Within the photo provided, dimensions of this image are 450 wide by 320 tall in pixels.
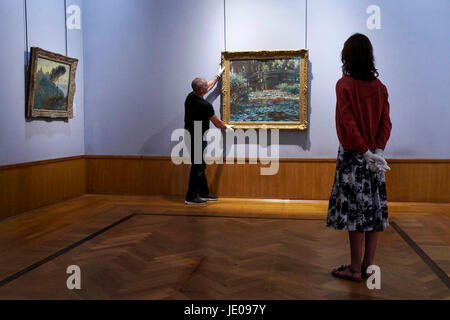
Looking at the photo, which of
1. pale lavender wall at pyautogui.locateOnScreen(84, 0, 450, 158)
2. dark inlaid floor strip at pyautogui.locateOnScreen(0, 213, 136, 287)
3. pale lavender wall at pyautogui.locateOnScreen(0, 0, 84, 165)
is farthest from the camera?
pale lavender wall at pyautogui.locateOnScreen(84, 0, 450, 158)

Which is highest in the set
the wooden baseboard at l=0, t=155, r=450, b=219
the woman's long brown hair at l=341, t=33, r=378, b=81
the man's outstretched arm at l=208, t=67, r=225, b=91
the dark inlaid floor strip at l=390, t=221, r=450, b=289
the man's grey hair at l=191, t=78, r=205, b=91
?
the man's outstretched arm at l=208, t=67, r=225, b=91

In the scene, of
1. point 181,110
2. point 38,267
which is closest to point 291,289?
point 38,267

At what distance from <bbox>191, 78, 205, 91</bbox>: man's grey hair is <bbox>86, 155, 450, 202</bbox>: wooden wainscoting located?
124 cm

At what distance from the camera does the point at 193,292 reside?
9.09 feet

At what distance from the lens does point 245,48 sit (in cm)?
619

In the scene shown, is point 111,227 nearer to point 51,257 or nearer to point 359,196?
point 51,257

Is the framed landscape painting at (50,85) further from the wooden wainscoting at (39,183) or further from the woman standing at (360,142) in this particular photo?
the woman standing at (360,142)

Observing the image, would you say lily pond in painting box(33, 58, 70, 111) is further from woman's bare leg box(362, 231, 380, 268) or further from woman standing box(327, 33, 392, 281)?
woman's bare leg box(362, 231, 380, 268)

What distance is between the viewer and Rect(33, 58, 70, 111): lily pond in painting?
211 inches

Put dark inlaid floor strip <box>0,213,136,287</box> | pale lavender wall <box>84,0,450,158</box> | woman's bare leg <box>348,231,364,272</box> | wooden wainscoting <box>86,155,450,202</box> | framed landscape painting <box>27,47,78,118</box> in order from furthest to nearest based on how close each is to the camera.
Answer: wooden wainscoting <box>86,155,450,202</box> → pale lavender wall <box>84,0,450,158</box> → framed landscape painting <box>27,47,78,118</box> → dark inlaid floor strip <box>0,213,136,287</box> → woman's bare leg <box>348,231,364,272</box>

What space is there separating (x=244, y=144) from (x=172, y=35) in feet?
6.49

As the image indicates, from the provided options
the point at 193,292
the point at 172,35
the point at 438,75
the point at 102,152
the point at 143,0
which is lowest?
the point at 193,292

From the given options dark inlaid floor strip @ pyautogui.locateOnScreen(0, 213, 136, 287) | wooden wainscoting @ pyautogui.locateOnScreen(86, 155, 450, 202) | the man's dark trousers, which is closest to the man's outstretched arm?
the man's dark trousers

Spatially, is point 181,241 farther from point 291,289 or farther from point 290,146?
point 290,146
